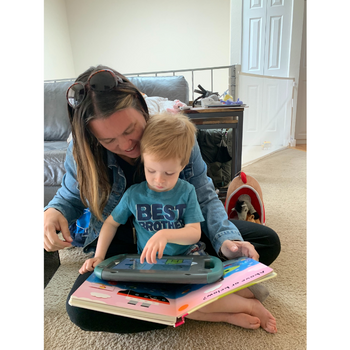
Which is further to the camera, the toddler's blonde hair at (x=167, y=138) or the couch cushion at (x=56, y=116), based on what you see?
the couch cushion at (x=56, y=116)

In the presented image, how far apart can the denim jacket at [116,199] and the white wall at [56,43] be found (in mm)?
3152

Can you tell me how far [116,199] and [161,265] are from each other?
0.27 m

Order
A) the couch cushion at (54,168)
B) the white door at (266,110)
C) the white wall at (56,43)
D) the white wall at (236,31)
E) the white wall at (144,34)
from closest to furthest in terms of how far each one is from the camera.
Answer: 1. the couch cushion at (54,168)
2. the white door at (266,110)
3. the white wall at (236,31)
4. the white wall at (56,43)
5. the white wall at (144,34)

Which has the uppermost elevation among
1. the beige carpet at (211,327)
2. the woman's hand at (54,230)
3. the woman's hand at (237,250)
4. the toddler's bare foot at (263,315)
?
the woman's hand at (54,230)

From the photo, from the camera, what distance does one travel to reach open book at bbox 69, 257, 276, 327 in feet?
1.72

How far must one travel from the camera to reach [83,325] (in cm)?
65

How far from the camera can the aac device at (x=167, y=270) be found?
0.58 meters

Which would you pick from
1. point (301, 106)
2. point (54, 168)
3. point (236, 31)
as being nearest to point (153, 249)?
point (54, 168)

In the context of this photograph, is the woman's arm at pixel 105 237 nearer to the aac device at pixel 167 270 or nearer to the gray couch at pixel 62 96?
the aac device at pixel 167 270

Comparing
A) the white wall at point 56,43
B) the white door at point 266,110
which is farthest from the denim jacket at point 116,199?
the white wall at point 56,43
